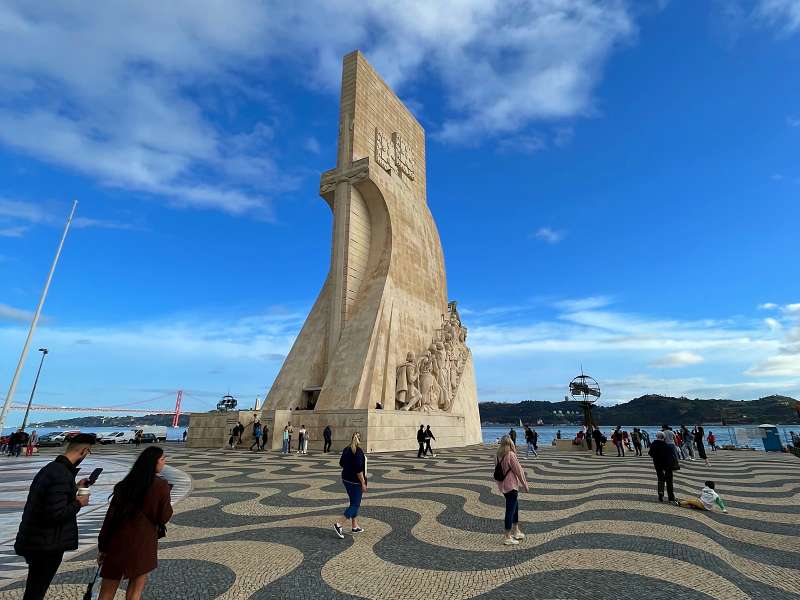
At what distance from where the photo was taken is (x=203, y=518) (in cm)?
543

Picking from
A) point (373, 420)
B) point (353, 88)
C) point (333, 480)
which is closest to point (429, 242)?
point (353, 88)

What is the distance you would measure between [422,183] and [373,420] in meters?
19.1

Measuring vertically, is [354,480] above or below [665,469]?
below

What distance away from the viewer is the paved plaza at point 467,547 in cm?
328

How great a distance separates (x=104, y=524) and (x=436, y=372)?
1952cm

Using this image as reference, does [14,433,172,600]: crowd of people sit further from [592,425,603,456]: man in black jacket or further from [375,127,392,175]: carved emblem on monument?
[375,127,392,175]: carved emblem on monument

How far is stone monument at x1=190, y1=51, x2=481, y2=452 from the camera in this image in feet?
58.7

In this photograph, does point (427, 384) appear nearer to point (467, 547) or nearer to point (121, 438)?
point (467, 547)

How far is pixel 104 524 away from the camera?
7.82 feet

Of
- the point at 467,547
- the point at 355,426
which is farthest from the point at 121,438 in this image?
the point at 467,547

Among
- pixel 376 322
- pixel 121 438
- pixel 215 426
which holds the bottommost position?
pixel 121 438

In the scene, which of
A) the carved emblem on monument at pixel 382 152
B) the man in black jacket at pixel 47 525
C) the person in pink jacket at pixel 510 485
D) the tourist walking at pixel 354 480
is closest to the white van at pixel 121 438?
the carved emblem on monument at pixel 382 152

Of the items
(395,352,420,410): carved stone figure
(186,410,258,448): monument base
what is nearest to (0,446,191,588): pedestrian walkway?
(186,410,258,448): monument base

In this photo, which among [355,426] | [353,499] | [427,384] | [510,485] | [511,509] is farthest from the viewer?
[427,384]
